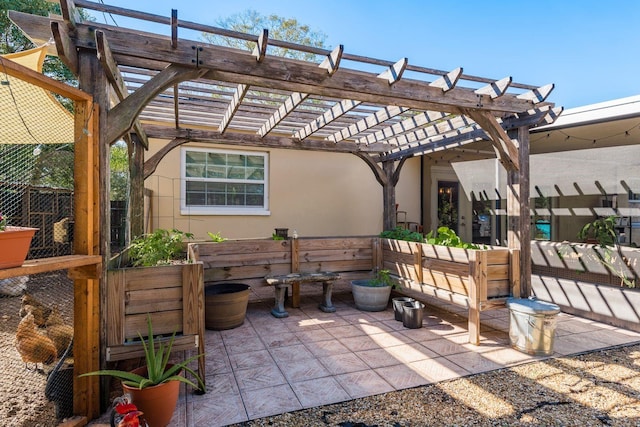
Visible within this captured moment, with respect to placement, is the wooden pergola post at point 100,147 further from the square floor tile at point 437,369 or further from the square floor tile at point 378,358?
the square floor tile at point 437,369

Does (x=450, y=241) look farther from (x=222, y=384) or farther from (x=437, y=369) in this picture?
(x=222, y=384)

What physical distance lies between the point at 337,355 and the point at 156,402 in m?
1.54

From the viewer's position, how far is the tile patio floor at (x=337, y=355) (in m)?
2.30

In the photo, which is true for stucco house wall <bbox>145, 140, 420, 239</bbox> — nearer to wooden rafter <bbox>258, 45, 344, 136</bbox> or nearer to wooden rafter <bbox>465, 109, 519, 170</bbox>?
wooden rafter <bbox>258, 45, 344, 136</bbox>

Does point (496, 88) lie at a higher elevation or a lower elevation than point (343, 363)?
higher

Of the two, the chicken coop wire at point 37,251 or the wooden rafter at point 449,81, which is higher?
the wooden rafter at point 449,81

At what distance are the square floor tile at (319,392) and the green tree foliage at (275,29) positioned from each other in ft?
31.4

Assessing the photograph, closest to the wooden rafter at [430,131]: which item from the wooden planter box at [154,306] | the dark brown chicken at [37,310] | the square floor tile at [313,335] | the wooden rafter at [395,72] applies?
the wooden rafter at [395,72]

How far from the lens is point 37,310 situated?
112 inches

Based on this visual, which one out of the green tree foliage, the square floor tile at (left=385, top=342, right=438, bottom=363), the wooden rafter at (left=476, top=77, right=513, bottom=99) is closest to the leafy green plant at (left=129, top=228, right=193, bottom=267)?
the square floor tile at (left=385, top=342, right=438, bottom=363)

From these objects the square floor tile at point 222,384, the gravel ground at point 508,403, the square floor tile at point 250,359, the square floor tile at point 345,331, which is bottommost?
the square floor tile at point 345,331

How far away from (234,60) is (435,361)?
114 inches

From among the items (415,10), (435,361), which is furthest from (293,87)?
(415,10)

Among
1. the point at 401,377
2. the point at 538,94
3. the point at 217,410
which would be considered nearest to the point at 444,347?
the point at 401,377
